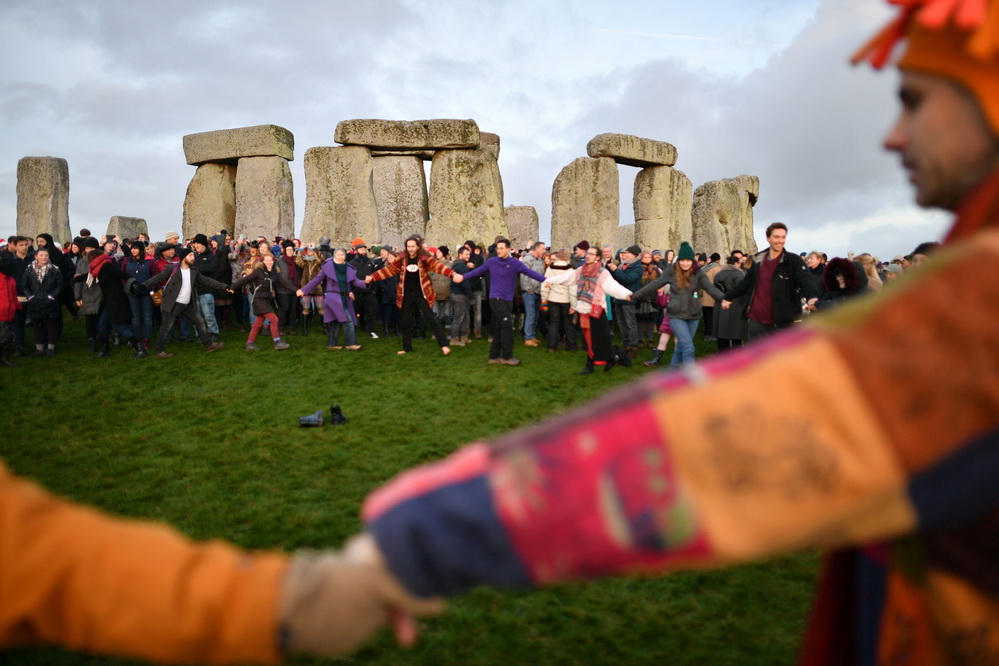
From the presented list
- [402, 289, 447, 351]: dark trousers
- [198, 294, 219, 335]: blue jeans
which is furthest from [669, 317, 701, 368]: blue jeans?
[198, 294, 219, 335]: blue jeans

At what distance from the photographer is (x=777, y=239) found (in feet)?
23.5

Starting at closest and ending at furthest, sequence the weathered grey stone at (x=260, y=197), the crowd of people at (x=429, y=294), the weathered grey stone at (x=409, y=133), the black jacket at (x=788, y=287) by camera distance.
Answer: the black jacket at (x=788, y=287)
the crowd of people at (x=429, y=294)
the weathered grey stone at (x=409, y=133)
the weathered grey stone at (x=260, y=197)

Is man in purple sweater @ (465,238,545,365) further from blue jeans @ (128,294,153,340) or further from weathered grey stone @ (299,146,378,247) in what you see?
weathered grey stone @ (299,146,378,247)

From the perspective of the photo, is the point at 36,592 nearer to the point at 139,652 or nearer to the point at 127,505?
the point at 139,652

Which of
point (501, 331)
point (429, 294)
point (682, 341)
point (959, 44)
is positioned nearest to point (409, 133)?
point (429, 294)

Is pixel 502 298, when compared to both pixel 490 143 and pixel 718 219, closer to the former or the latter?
pixel 490 143

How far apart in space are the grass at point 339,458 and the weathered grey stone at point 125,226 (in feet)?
37.8

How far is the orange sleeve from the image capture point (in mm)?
709

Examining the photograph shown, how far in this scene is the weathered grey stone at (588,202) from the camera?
18062mm

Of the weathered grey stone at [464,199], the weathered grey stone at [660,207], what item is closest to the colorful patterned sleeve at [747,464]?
the weathered grey stone at [464,199]

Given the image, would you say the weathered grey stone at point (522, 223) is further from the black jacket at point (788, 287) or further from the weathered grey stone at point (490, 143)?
the black jacket at point (788, 287)

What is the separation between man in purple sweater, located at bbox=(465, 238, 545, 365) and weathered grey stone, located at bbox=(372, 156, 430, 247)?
752cm

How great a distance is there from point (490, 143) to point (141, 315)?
11.3 meters

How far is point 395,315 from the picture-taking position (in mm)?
13500
